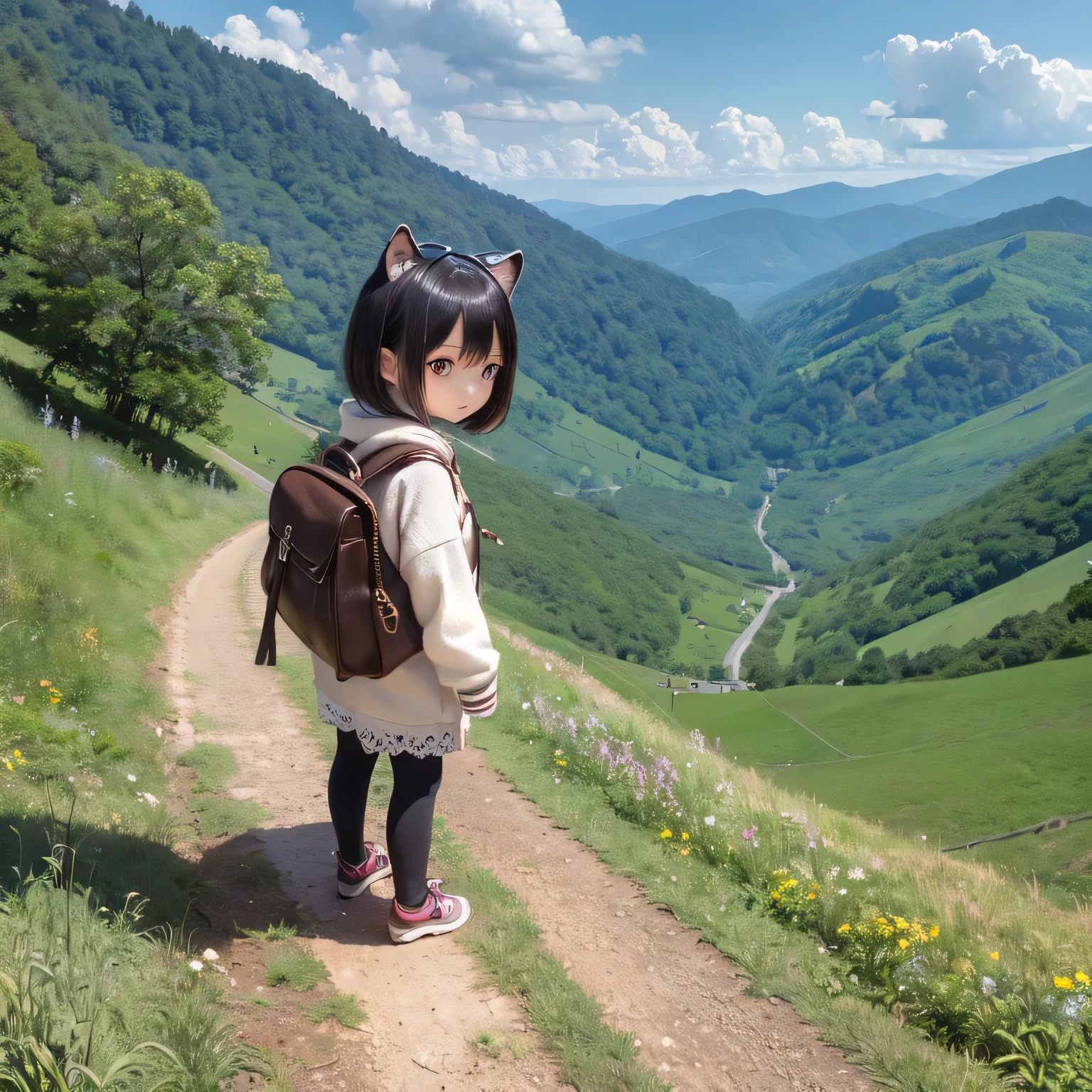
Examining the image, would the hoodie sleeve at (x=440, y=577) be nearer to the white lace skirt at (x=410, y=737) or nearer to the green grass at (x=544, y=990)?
the white lace skirt at (x=410, y=737)

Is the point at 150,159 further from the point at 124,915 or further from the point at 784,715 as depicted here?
the point at 124,915

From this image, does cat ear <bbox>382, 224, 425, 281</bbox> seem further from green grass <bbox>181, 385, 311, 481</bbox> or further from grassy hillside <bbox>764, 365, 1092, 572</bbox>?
grassy hillside <bbox>764, 365, 1092, 572</bbox>

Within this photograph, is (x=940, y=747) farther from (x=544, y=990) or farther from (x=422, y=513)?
(x=422, y=513)

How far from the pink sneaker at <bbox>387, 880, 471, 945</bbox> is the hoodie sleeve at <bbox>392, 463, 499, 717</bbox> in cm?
107

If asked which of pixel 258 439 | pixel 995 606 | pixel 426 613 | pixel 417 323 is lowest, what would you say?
pixel 258 439

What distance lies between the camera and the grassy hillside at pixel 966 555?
58.2 m

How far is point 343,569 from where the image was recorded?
235cm

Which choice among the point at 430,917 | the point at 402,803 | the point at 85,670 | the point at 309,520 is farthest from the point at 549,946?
the point at 85,670

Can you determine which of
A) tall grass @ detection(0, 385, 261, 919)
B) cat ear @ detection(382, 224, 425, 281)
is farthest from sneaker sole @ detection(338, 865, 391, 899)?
cat ear @ detection(382, 224, 425, 281)

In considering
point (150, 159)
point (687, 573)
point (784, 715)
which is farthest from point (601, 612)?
point (150, 159)

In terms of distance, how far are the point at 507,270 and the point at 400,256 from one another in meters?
0.39

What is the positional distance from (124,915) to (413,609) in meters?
1.39

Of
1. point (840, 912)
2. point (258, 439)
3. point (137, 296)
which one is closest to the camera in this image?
point (840, 912)

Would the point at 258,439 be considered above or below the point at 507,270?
below
